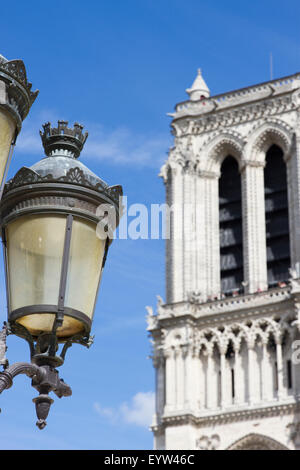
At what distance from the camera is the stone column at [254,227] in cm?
3950

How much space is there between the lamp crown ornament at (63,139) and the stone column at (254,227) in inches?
1274

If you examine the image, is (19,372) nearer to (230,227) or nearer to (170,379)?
(170,379)

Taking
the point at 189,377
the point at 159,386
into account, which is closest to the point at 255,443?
the point at 189,377

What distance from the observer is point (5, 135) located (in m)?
6.23

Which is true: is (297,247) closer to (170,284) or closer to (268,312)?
(268,312)

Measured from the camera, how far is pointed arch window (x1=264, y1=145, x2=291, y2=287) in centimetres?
4009

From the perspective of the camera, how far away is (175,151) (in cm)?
4372

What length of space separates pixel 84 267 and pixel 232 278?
34.6 metres

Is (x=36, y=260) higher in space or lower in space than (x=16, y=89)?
lower

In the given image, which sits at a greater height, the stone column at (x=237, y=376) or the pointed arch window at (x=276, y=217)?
the pointed arch window at (x=276, y=217)

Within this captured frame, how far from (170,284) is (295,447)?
8429mm

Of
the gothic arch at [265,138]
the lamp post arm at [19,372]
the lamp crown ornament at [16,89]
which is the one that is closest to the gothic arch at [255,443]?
the gothic arch at [265,138]

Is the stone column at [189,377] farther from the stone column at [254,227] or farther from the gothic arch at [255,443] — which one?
the stone column at [254,227]

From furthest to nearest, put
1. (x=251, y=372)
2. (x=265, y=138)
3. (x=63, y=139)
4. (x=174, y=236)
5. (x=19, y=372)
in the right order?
1. (x=265, y=138)
2. (x=174, y=236)
3. (x=251, y=372)
4. (x=63, y=139)
5. (x=19, y=372)
